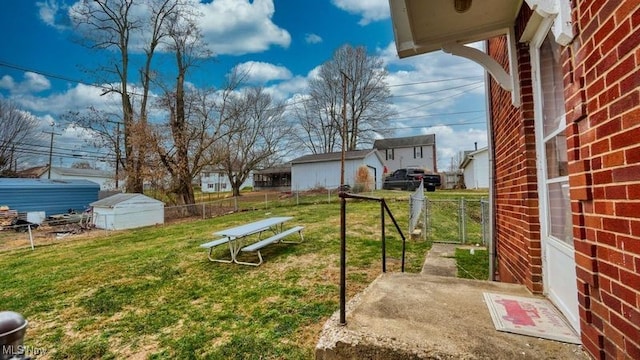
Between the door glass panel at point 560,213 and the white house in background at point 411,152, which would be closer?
the door glass panel at point 560,213

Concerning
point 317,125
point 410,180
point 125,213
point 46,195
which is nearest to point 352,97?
point 317,125

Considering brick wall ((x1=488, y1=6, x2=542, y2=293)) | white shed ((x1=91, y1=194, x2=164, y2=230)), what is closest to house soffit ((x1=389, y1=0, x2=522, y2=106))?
brick wall ((x1=488, y1=6, x2=542, y2=293))

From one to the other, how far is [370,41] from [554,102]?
27847 mm

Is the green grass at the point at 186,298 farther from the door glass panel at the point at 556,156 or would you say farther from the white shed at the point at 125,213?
the white shed at the point at 125,213

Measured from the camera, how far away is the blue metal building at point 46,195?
1723 centimetres

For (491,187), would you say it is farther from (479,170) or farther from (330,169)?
(479,170)

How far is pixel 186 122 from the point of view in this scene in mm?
17062

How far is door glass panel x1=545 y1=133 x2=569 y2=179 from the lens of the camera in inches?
83.5

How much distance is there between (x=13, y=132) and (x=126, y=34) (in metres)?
19.8

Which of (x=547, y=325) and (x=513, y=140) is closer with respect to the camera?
(x=547, y=325)

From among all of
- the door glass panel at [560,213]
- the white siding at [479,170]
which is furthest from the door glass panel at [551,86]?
the white siding at [479,170]

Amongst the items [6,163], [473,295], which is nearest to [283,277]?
[473,295]

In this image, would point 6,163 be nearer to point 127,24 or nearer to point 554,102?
point 127,24

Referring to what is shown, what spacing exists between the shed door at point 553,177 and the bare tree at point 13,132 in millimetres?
38092
